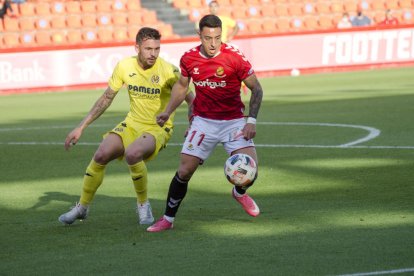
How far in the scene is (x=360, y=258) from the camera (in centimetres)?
778

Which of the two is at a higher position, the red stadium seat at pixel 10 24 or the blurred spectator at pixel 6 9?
the blurred spectator at pixel 6 9

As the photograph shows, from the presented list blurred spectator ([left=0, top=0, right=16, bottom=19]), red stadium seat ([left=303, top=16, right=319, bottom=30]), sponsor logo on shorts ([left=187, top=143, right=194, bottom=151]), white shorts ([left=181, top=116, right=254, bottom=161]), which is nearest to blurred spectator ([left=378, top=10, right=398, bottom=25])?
red stadium seat ([left=303, top=16, right=319, bottom=30])

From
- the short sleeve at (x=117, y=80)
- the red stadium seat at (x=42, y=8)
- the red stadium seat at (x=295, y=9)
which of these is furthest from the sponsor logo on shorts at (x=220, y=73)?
the red stadium seat at (x=295, y=9)

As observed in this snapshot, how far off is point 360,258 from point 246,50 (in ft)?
78.4

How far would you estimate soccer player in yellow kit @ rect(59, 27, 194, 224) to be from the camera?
9.91 metres

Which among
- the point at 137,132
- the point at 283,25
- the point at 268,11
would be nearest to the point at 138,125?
the point at 137,132

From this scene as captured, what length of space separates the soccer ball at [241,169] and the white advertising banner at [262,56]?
63.9ft

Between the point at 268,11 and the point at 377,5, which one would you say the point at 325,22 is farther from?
the point at 377,5

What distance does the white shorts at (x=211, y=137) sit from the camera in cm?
957

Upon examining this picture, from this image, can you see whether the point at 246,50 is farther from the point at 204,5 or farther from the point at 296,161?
the point at 296,161

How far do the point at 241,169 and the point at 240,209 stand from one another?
47.9 inches

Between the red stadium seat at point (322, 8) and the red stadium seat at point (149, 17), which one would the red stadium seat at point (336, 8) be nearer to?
the red stadium seat at point (322, 8)

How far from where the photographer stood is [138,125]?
Result: 10305 millimetres

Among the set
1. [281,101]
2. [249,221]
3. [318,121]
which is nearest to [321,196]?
[249,221]
